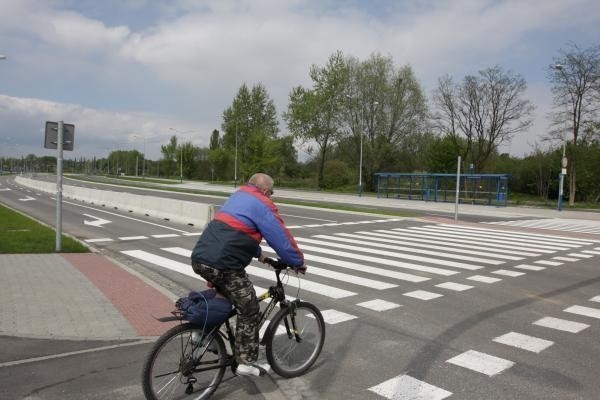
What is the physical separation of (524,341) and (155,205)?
16793 millimetres

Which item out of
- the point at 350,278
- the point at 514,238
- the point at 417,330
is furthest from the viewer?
the point at 514,238

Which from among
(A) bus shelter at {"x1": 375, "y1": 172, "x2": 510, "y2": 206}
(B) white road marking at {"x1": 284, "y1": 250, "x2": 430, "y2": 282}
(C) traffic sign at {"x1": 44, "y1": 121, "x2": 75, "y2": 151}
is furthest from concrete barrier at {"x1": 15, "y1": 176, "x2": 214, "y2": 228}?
(A) bus shelter at {"x1": 375, "y1": 172, "x2": 510, "y2": 206}

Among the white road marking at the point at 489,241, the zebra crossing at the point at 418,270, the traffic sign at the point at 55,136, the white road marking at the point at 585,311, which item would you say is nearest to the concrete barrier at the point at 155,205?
the zebra crossing at the point at 418,270

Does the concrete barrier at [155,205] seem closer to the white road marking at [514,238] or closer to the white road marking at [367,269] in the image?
the white road marking at [367,269]

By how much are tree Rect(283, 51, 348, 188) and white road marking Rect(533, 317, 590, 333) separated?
152 ft

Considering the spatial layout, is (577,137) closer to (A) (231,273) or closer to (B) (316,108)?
(B) (316,108)

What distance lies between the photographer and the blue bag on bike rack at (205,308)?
3436mm

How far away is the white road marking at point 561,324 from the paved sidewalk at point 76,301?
455cm

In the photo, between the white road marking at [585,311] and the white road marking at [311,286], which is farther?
the white road marking at [311,286]

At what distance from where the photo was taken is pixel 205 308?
11.4ft

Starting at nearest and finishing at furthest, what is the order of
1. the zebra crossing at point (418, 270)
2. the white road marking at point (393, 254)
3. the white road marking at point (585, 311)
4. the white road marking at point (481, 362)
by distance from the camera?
the white road marking at point (481, 362) < the zebra crossing at point (418, 270) < the white road marking at point (585, 311) < the white road marking at point (393, 254)

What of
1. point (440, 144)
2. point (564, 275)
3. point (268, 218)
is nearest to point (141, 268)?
point (268, 218)

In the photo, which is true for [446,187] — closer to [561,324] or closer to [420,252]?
[420,252]

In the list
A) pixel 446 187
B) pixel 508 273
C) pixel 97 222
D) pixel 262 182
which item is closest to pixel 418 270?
pixel 508 273
